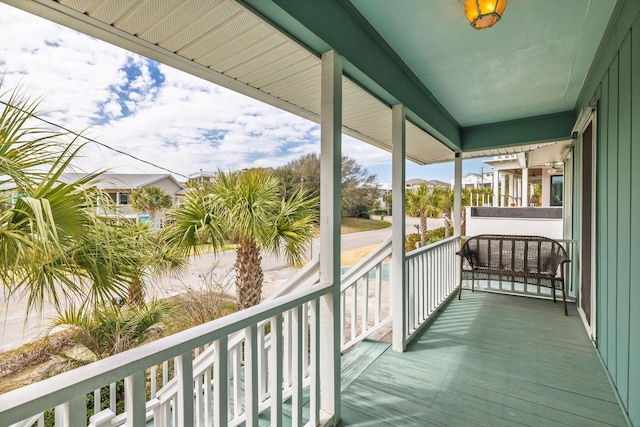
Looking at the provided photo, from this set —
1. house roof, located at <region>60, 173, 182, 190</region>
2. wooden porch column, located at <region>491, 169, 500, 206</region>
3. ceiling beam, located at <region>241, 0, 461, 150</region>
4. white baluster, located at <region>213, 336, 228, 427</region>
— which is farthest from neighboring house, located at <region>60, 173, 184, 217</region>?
wooden porch column, located at <region>491, 169, 500, 206</region>

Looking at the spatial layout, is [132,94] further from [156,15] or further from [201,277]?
[201,277]

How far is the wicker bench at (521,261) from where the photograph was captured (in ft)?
12.3

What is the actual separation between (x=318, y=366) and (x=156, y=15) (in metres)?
1.97

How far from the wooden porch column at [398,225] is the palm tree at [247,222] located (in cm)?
110

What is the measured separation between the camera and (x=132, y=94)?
2750mm

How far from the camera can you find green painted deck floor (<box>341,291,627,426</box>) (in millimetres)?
1883

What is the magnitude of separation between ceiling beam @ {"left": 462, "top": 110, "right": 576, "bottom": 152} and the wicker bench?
4.18ft

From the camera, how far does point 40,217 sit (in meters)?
0.79

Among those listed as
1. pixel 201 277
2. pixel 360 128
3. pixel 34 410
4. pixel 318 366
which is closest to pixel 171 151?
pixel 201 277

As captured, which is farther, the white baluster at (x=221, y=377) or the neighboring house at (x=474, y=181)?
the neighboring house at (x=474, y=181)

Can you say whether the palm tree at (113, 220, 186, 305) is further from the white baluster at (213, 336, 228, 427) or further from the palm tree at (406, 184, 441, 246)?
the palm tree at (406, 184, 441, 246)

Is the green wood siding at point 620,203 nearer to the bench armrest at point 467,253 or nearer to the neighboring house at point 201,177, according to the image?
the bench armrest at point 467,253

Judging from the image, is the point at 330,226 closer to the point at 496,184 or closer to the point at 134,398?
the point at 134,398

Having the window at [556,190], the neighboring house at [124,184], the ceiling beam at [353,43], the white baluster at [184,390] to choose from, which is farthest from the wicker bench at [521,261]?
the window at [556,190]
